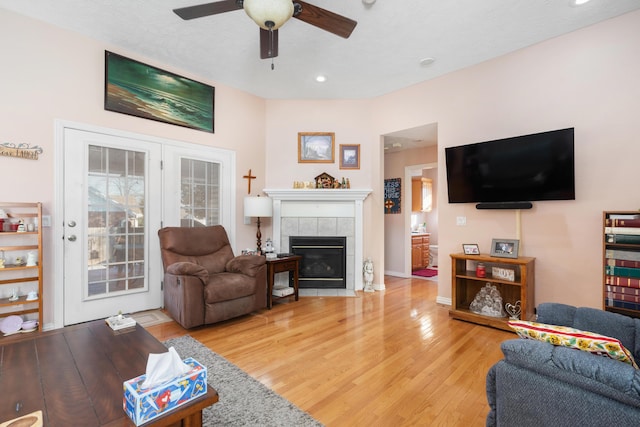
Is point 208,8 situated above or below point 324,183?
above

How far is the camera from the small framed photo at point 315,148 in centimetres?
477

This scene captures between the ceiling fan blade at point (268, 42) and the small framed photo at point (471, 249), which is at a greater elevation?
the ceiling fan blade at point (268, 42)

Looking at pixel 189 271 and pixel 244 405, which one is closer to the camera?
pixel 244 405

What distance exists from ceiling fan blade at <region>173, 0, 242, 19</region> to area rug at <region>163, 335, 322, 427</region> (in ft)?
8.68

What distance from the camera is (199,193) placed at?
406cm

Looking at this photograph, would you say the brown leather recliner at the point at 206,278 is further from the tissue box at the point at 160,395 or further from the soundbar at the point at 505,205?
the soundbar at the point at 505,205

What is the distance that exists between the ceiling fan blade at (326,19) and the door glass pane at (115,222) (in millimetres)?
2606

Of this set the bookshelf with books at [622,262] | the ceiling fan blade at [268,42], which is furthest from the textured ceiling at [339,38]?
the bookshelf with books at [622,262]

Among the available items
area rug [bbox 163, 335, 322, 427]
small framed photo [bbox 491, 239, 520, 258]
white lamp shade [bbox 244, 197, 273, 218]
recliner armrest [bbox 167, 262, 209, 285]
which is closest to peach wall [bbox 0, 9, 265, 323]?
recliner armrest [bbox 167, 262, 209, 285]

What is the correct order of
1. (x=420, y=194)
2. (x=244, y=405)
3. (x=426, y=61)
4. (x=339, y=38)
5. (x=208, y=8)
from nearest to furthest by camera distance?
(x=244, y=405) < (x=208, y=8) < (x=339, y=38) < (x=426, y=61) < (x=420, y=194)

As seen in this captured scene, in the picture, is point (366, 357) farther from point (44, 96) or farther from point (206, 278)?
point (44, 96)

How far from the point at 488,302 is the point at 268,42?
348cm

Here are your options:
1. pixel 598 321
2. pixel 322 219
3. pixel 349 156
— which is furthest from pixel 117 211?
pixel 598 321

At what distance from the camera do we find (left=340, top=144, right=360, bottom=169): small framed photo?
475 cm
